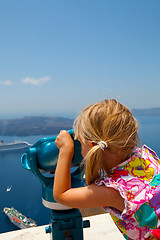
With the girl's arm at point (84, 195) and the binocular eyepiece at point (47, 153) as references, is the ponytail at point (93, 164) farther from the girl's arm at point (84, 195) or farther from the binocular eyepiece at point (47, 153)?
the binocular eyepiece at point (47, 153)

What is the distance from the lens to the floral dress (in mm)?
596

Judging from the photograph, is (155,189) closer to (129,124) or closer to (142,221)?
(142,221)

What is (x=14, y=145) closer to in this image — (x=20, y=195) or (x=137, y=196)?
(x=20, y=195)

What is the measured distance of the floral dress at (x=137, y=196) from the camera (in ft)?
1.96

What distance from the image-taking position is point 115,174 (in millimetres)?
646

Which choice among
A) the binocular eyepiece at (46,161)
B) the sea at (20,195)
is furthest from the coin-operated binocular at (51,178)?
the sea at (20,195)

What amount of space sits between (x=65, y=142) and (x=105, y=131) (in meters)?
0.14

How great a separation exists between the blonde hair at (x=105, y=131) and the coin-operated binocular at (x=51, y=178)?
0.42ft

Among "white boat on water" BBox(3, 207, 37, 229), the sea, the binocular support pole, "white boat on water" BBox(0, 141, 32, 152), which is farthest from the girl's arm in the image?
"white boat on water" BBox(0, 141, 32, 152)

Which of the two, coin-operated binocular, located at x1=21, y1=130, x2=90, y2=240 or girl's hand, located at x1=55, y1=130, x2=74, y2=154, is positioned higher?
girl's hand, located at x1=55, y1=130, x2=74, y2=154

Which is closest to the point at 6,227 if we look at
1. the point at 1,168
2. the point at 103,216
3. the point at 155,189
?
the point at 1,168

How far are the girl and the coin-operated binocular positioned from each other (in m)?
0.11

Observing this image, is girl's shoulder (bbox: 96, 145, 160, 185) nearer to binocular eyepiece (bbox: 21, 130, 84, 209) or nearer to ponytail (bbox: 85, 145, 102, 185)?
ponytail (bbox: 85, 145, 102, 185)

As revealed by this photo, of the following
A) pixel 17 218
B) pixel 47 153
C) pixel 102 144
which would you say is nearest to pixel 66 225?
pixel 47 153
